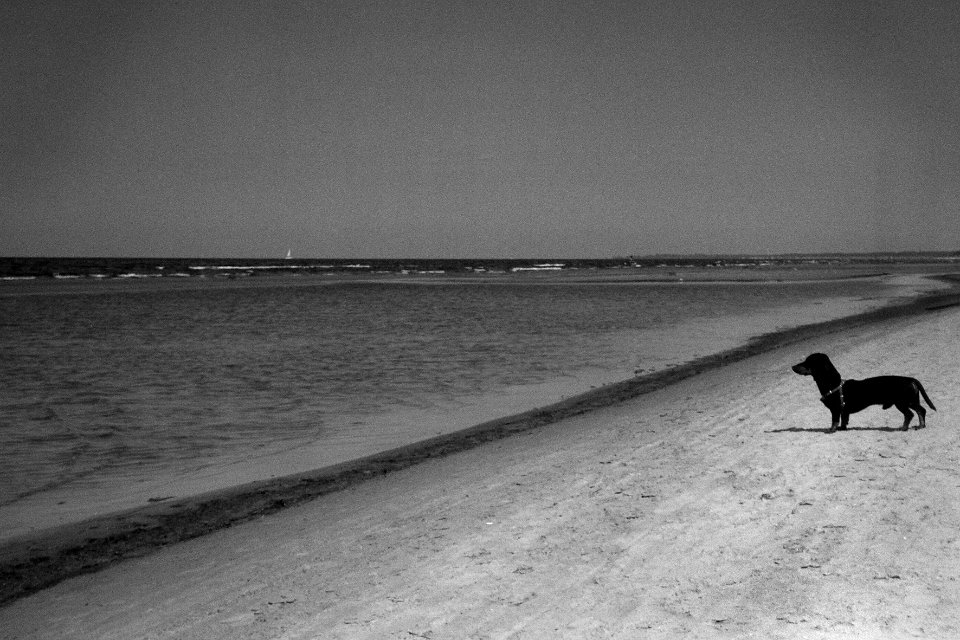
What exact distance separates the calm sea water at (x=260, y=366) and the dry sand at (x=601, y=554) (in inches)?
134

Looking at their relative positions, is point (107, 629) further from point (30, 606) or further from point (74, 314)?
point (74, 314)

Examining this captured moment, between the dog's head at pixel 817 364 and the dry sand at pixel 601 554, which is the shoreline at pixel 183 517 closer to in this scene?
the dry sand at pixel 601 554

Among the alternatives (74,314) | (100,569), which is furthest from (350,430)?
(74,314)

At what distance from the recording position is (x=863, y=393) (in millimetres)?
7812

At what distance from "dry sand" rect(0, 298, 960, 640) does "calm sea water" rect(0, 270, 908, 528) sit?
11.2ft

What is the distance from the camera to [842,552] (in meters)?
4.95

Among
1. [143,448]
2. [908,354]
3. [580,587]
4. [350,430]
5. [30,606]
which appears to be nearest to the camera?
[580,587]

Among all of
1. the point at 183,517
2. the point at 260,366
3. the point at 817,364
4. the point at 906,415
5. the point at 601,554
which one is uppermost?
the point at 817,364

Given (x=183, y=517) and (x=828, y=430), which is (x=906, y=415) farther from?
(x=183, y=517)

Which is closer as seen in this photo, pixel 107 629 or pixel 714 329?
pixel 107 629

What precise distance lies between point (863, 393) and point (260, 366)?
13002 mm

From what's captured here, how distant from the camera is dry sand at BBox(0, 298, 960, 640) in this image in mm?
4406

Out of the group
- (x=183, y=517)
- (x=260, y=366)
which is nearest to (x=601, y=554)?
(x=183, y=517)

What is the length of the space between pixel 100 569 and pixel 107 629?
144 cm
